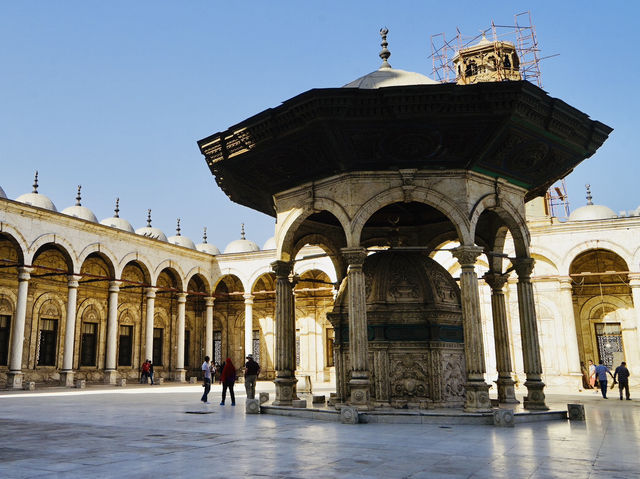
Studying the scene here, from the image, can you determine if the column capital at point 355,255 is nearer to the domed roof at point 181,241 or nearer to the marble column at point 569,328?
the marble column at point 569,328

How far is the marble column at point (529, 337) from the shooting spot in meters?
9.73

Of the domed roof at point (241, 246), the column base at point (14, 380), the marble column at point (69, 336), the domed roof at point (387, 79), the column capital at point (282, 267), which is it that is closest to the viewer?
the domed roof at point (387, 79)

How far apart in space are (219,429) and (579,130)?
7.61 metres

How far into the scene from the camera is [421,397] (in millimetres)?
9453

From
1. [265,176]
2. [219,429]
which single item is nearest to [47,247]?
[265,176]

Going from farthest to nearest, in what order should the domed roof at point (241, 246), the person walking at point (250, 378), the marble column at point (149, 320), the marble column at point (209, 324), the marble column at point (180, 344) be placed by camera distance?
the domed roof at point (241, 246) → the marble column at point (209, 324) → the marble column at point (180, 344) → the marble column at point (149, 320) → the person walking at point (250, 378)

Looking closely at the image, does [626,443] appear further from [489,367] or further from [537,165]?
[489,367]

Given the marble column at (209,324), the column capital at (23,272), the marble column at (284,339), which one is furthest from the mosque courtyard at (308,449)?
the marble column at (209,324)

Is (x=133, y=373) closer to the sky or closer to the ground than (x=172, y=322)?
closer to the ground

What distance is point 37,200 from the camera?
26.9 meters

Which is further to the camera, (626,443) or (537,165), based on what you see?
(537,165)

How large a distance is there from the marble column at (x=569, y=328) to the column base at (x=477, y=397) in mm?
15910

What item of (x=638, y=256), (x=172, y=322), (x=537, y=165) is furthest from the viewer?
(x=172, y=322)

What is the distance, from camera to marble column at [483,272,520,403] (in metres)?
11.0
